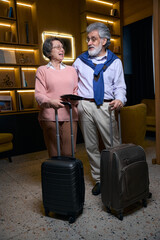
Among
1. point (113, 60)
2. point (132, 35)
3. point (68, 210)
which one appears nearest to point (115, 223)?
point (68, 210)

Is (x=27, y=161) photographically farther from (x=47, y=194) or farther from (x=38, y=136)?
(x=47, y=194)

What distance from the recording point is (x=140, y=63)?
527 cm

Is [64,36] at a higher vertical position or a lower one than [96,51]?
higher

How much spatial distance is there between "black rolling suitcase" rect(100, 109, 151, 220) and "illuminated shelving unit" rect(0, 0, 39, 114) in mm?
2790

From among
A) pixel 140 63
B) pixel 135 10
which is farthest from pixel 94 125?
pixel 135 10

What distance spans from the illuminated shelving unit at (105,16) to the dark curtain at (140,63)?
0.34 metres

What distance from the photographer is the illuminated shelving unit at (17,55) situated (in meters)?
4.01

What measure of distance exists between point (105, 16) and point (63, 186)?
178 inches

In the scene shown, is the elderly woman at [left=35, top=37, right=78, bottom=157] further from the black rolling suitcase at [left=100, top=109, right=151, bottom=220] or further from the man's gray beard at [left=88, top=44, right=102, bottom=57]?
the black rolling suitcase at [left=100, top=109, right=151, bottom=220]

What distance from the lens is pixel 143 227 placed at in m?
1.53

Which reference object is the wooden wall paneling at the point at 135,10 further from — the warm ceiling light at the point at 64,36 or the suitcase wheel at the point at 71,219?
the suitcase wheel at the point at 71,219

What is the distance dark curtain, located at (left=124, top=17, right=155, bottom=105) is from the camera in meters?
5.07

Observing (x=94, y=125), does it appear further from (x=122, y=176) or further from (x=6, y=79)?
(x=6, y=79)

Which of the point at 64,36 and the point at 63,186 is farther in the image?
the point at 64,36
